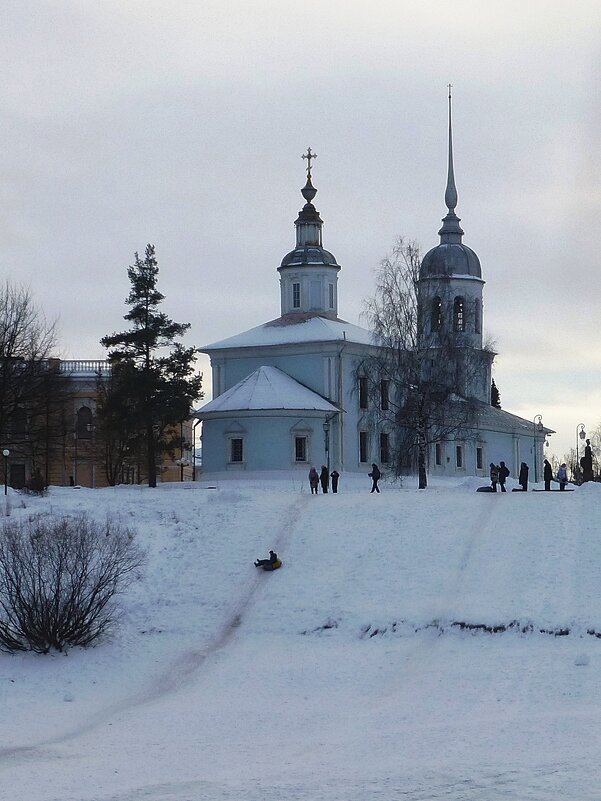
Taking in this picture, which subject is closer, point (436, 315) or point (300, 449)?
point (436, 315)

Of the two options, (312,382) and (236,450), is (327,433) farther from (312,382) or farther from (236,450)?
(236,450)

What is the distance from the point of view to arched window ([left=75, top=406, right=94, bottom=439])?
76.9m

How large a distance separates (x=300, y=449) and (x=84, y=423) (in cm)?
1682

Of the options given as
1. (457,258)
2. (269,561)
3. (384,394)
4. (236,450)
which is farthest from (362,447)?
(269,561)

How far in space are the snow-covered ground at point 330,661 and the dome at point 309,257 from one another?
2566cm

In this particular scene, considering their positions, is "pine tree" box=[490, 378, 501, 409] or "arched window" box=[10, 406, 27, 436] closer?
"arched window" box=[10, 406, 27, 436]

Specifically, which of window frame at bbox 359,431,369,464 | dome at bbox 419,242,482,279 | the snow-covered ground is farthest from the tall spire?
the snow-covered ground

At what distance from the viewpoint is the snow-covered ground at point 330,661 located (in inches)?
930

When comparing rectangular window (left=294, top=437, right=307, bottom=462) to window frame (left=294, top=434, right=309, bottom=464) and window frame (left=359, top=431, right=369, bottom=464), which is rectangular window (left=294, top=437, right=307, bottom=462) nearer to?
window frame (left=294, top=434, right=309, bottom=464)

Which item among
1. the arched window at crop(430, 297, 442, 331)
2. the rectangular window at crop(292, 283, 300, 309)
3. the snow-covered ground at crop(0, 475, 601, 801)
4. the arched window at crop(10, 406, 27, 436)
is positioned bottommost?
the snow-covered ground at crop(0, 475, 601, 801)

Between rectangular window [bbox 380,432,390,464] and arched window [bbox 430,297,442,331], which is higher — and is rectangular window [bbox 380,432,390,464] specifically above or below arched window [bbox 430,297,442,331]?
below

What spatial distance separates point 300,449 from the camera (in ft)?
212

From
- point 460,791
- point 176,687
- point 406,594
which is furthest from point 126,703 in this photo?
point 460,791

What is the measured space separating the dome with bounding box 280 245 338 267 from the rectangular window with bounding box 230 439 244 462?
1159cm
